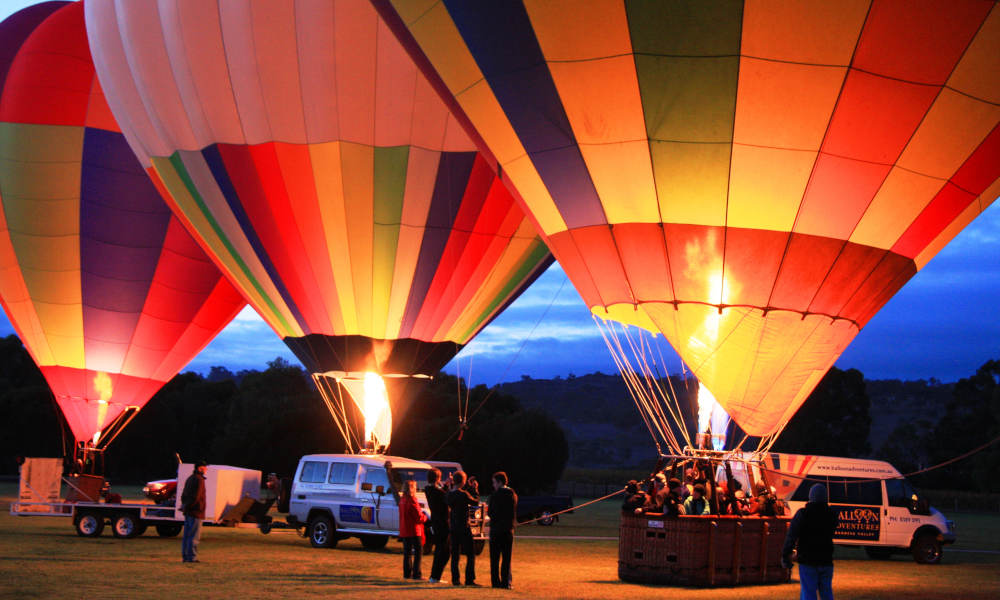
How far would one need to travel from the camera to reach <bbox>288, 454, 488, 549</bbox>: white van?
1470 cm

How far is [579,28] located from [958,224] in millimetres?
4560

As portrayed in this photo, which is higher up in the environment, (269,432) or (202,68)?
(202,68)

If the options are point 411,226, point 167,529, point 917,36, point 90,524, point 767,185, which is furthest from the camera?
point 411,226

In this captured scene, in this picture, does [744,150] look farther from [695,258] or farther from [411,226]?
[411,226]

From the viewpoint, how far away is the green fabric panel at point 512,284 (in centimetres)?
1864

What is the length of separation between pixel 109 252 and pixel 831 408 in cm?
5143

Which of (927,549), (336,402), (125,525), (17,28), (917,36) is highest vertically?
(17,28)

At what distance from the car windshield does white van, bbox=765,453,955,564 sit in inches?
202

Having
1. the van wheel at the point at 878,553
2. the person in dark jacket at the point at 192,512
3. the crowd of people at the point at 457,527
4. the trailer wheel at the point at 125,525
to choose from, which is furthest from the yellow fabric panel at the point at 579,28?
the van wheel at the point at 878,553

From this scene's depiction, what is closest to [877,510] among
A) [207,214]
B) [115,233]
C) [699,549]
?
[699,549]

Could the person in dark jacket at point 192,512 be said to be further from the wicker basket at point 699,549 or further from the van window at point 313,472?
the wicker basket at point 699,549

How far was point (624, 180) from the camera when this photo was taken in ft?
35.7

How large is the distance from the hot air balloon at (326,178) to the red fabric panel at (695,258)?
662 centimetres

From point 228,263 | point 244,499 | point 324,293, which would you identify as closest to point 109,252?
point 228,263
